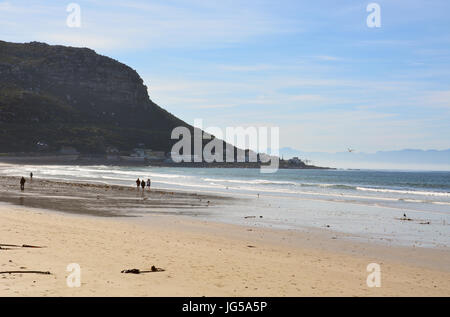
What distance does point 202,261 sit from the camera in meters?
14.3

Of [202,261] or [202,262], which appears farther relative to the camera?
[202,261]

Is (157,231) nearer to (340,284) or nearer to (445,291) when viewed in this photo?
(340,284)

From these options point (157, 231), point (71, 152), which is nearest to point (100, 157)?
point (71, 152)

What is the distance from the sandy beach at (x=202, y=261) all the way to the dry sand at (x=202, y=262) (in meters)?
0.03

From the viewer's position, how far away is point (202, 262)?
14.1m

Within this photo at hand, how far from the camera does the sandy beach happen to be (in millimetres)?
10852

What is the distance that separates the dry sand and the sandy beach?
0.03m

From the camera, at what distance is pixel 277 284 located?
11727mm

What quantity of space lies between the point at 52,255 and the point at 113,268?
Result: 2319 millimetres

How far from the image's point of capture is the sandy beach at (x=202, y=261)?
35.6ft

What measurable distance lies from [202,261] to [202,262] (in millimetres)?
164

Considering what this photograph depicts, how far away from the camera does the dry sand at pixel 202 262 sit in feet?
35.5
